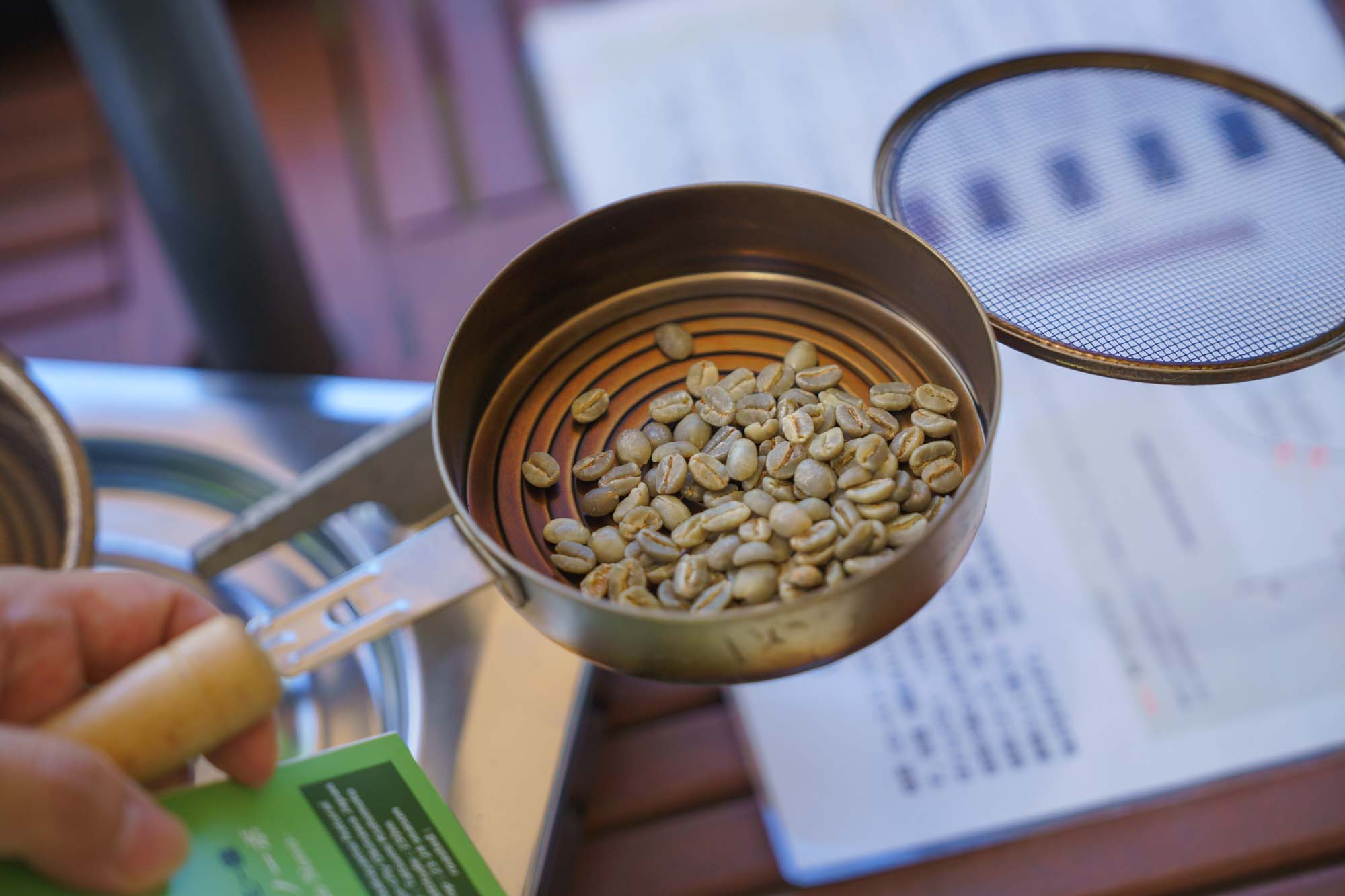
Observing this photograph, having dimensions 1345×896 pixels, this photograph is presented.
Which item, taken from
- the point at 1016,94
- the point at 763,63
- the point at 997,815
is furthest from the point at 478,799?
the point at 763,63

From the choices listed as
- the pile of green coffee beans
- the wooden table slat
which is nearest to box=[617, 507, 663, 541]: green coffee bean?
the pile of green coffee beans

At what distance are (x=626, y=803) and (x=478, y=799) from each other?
147mm

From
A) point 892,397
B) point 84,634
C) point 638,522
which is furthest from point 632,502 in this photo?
point 84,634

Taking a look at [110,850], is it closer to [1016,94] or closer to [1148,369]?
[1148,369]

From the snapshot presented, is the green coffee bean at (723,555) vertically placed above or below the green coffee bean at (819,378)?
below

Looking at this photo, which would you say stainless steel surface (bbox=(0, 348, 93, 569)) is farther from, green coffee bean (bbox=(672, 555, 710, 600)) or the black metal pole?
green coffee bean (bbox=(672, 555, 710, 600))

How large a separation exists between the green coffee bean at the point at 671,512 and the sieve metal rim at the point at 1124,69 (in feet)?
0.47

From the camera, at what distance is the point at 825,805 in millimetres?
579

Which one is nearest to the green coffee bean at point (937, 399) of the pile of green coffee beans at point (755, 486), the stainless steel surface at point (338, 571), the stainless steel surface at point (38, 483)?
the pile of green coffee beans at point (755, 486)

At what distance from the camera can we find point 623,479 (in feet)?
1.31

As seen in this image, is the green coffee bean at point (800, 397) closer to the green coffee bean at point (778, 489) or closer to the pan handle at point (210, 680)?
the green coffee bean at point (778, 489)

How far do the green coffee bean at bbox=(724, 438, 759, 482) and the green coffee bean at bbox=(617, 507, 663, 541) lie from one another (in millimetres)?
35

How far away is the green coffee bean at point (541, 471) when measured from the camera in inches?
15.9

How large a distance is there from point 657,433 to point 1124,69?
32cm
